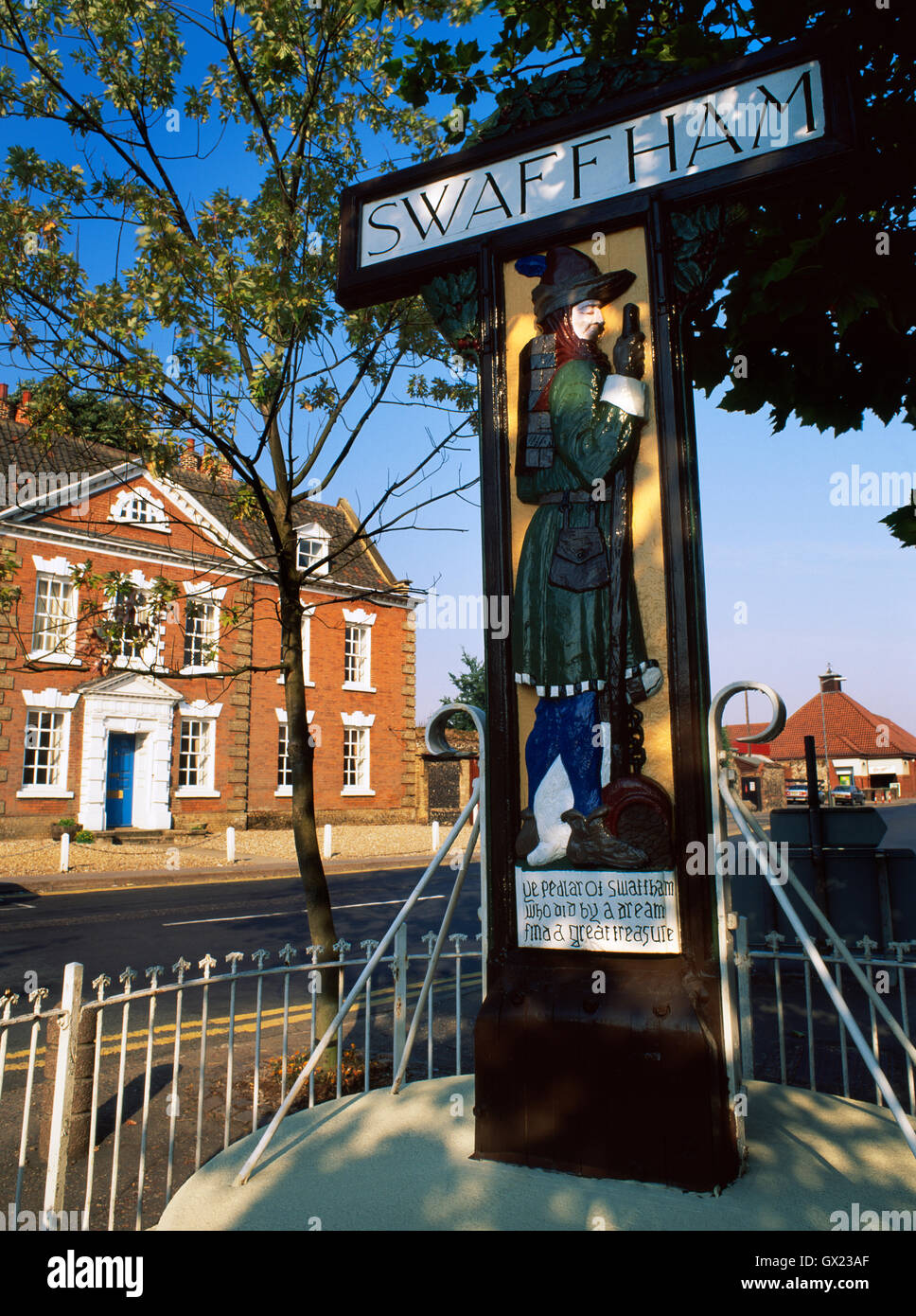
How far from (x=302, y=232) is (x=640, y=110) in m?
3.14

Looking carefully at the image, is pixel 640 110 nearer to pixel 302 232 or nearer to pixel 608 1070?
pixel 302 232

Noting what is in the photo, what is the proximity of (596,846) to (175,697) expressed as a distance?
21734 mm

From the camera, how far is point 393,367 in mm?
7496

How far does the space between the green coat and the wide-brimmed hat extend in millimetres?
392

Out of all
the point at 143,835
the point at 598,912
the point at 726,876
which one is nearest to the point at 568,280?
the point at 726,876

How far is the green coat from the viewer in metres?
4.38

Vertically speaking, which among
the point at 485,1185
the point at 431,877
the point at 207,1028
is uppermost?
the point at 431,877

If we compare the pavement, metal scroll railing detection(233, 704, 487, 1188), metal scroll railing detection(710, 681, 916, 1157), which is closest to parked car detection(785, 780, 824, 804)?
the pavement

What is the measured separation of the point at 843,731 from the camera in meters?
63.0

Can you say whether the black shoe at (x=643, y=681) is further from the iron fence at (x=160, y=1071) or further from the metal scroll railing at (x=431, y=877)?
the iron fence at (x=160, y=1071)

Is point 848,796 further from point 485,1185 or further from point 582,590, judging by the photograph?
point 485,1185

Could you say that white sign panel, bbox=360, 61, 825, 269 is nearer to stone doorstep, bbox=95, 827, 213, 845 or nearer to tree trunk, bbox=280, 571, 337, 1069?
tree trunk, bbox=280, 571, 337, 1069

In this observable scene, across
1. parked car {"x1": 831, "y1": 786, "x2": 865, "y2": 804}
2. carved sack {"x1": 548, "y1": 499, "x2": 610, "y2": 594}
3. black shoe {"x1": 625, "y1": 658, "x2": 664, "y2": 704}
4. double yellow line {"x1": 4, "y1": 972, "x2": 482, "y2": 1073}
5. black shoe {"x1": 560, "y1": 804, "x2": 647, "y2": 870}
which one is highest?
carved sack {"x1": 548, "y1": 499, "x2": 610, "y2": 594}

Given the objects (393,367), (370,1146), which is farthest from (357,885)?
(370,1146)
